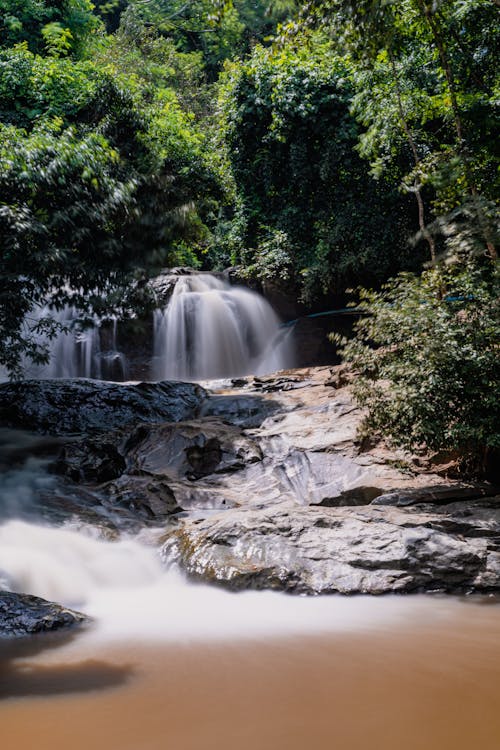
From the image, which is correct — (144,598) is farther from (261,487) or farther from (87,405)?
(87,405)

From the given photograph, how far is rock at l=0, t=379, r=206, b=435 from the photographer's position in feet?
36.1

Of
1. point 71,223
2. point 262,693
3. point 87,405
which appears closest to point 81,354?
point 87,405

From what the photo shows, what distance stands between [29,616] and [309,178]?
16167 millimetres

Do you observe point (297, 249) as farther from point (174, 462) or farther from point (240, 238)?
point (174, 462)

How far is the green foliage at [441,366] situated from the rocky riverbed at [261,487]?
0.73 m

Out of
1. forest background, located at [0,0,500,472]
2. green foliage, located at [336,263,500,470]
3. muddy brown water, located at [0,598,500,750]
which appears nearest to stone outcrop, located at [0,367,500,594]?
green foliage, located at [336,263,500,470]

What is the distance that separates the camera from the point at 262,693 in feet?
8.81

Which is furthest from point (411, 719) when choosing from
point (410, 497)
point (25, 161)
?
point (25, 161)

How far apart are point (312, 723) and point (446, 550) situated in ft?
10.3

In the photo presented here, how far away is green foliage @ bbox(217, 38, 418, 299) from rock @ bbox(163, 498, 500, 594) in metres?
11.3

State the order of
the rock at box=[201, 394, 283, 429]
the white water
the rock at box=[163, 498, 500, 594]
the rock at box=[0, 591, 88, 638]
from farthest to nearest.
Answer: the rock at box=[201, 394, 283, 429], the rock at box=[163, 498, 500, 594], the white water, the rock at box=[0, 591, 88, 638]

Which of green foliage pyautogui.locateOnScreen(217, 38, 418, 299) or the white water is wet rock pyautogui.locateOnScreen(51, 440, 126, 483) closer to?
the white water

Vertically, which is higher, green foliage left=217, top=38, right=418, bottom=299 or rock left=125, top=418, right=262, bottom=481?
green foliage left=217, top=38, right=418, bottom=299

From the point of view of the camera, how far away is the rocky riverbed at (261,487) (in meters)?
5.04
